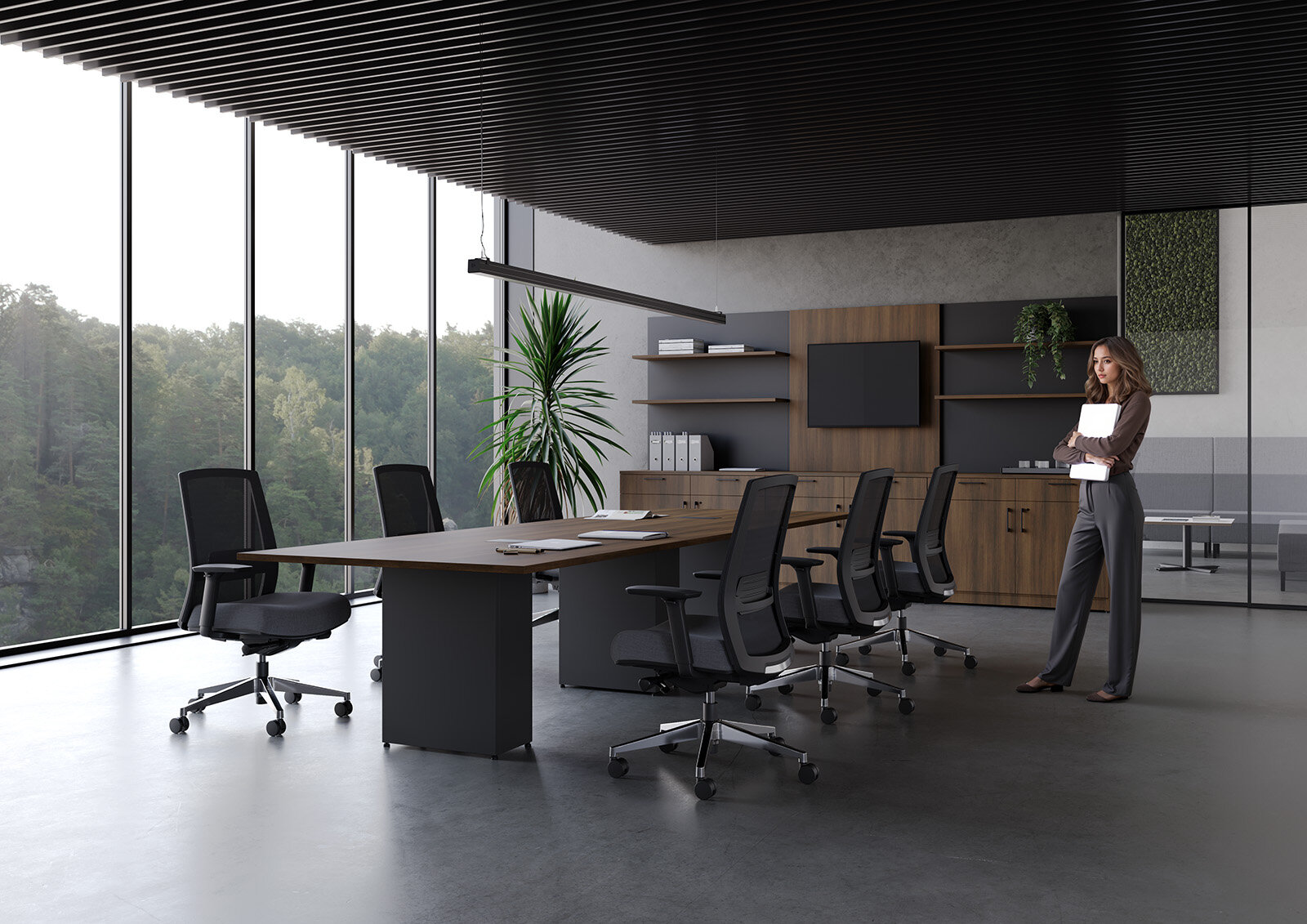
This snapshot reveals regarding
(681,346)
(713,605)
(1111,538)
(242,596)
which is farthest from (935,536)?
(681,346)

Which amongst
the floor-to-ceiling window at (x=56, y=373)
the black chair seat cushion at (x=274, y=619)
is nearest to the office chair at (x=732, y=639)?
the black chair seat cushion at (x=274, y=619)

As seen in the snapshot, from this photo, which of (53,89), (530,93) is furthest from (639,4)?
(53,89)

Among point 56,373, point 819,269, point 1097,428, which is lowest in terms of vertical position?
point 1097,428

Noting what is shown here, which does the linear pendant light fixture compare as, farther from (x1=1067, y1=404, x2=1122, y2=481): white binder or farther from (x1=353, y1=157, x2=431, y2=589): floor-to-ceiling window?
(x1=353, y1=157, x2=431, y2=589): floor-to-ceiling window

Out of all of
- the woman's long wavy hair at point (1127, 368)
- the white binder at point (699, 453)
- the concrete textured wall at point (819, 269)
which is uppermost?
the concrete textured wall at point (819, 269)

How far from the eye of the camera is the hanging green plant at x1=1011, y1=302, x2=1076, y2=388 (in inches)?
332

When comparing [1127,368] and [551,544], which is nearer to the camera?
[551,544]

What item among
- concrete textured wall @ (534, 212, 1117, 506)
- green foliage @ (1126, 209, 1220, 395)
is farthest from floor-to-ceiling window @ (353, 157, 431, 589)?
green foliage @ (1126, 209, 1220, 395)

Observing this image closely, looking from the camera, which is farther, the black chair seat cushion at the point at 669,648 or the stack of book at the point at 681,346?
the stack of book at the point at 681,346

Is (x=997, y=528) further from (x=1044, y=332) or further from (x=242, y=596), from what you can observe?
(x=242, y=596)

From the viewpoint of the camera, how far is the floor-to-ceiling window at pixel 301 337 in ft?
25.4

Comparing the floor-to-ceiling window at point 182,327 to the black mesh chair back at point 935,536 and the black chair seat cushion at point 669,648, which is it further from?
the black mesh chair back at point 935,536

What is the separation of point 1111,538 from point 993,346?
385 cm

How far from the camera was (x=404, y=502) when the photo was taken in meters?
6.02
